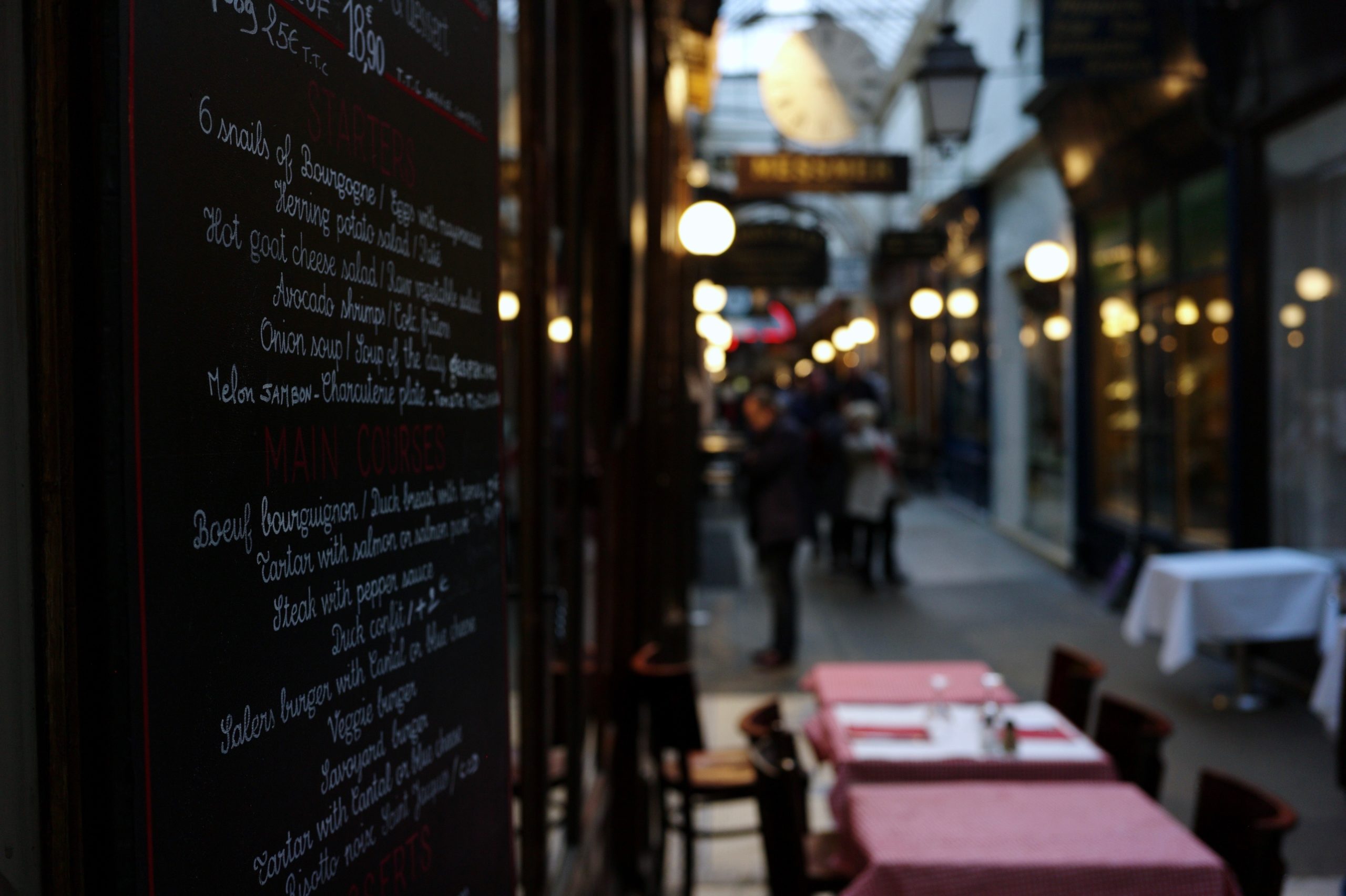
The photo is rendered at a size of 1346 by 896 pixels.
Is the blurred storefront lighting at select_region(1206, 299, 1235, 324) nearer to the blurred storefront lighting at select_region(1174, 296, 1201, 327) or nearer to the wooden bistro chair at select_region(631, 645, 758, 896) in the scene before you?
the blurred storefront lighting at select_region(1174, 296, 1201, 327)

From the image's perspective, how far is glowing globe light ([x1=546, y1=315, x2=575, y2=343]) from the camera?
377cm

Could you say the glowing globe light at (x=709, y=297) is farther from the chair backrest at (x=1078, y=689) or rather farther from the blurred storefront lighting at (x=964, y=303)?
the chair backrest at (x=1078, y=689)

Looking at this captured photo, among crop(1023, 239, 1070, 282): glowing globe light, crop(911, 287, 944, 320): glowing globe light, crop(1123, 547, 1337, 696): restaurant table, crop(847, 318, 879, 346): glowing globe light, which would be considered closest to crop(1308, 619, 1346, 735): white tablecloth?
crop(1123, 547, 1337, 696): restaurant table

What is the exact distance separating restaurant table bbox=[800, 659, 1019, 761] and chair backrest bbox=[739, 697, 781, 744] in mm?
256

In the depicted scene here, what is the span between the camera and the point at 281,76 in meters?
1.28

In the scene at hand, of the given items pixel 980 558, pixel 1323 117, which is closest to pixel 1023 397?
pixel 980 558

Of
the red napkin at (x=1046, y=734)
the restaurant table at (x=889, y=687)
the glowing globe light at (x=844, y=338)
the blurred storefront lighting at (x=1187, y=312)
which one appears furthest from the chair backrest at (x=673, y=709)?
the glowing globe light at (x=844, y=338)

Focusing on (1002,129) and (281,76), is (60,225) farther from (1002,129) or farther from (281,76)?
(1002,129)

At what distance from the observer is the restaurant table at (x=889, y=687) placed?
4.89 m

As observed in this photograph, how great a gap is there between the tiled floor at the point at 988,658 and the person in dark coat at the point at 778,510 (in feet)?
0.86

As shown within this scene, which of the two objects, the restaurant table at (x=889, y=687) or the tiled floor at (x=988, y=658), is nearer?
the restaurant table at (x=889, y=687)

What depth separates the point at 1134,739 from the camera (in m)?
4.45

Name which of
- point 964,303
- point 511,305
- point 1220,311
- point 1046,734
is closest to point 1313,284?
point 1220,311

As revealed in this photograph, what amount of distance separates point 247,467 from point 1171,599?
6979 millimetres
